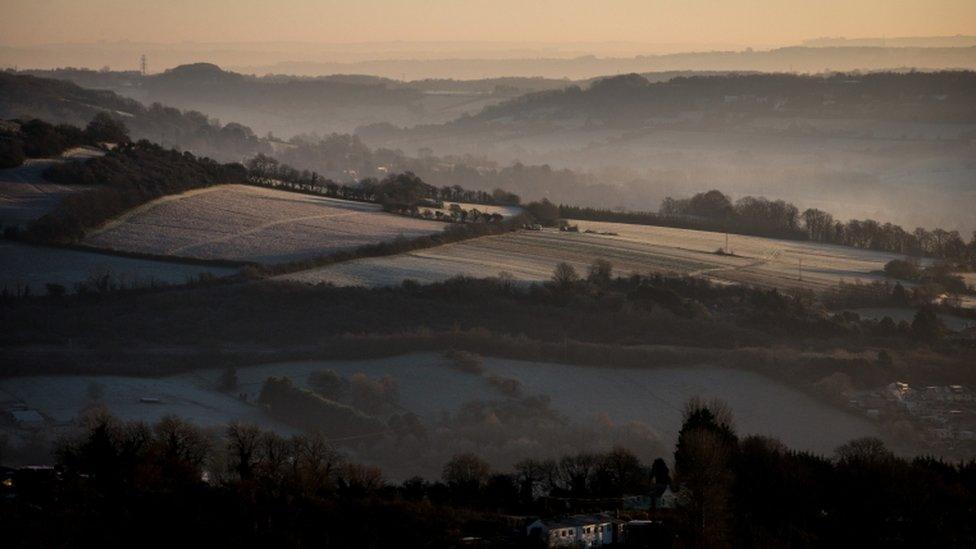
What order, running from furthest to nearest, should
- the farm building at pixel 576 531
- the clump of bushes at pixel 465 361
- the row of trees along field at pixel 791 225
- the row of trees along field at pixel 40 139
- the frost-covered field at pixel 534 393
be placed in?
the row of trees along field at pixel 791 225
the row of trees along field at pixel 40 139
the clump of bushes at pixel 465 361
the frost-covered field at pixel 534 393
the farm building at pixel 576 531

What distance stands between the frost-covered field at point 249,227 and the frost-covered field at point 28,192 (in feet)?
7.07

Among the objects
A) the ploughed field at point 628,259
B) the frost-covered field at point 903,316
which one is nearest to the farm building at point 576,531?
the ploughed field at point 628,259

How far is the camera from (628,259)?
68.8 metres

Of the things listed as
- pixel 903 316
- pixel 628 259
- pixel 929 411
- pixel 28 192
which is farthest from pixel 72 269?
pixel 903 316

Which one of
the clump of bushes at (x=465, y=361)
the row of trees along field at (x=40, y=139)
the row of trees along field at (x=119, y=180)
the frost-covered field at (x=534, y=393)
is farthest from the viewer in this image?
the row of trees along field at (x=40, y=139)

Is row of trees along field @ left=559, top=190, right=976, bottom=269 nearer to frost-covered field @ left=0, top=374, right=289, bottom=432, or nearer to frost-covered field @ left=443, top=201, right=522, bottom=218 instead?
frost-covered field @ left=443, top=201, right=522, bottom=218

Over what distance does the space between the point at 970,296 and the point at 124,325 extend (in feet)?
99.5

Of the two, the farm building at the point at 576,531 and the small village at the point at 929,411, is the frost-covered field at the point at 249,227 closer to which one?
the small village at the point at 929,411

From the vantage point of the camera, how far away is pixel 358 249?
6425cm

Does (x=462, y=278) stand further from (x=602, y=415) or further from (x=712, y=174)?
(x=712, y=174)

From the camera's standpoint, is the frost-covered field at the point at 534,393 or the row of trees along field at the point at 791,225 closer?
the frost-covered field at the point at 534,393

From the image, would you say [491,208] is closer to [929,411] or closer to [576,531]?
[929,411]

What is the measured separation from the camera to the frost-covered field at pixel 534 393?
45.5m

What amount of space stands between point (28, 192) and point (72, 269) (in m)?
8.92
